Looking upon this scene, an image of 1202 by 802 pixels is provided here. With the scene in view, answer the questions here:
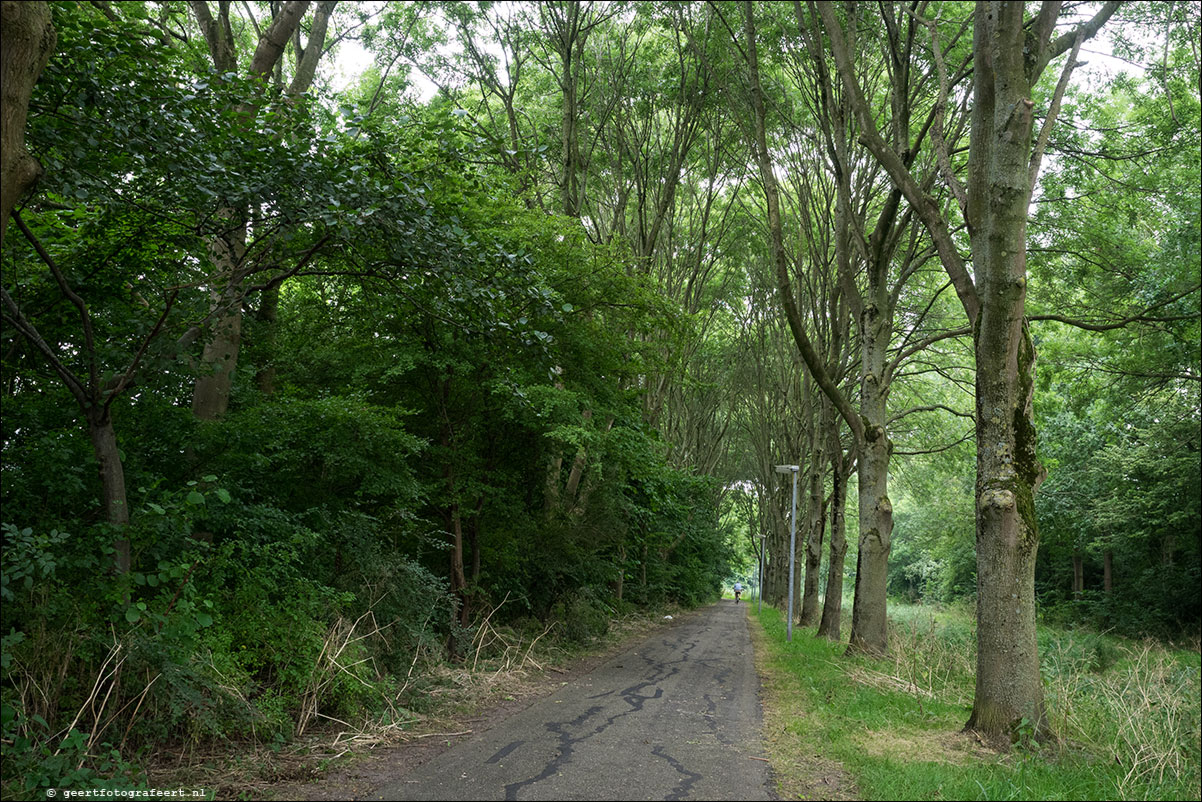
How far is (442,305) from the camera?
7.34 m

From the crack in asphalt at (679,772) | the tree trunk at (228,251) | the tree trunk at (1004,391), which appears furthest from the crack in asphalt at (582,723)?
the tree trunk at (228,251)

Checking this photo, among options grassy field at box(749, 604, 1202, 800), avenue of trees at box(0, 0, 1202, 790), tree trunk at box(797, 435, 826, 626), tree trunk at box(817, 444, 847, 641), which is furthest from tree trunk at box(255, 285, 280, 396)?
tree trunk at box(797, 435, 826, 626)

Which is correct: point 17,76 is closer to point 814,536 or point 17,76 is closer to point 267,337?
point 267,337

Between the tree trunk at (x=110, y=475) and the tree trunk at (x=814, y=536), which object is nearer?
the tree trunk at (x=110, y=475)

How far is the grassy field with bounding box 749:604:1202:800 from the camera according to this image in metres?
5.07

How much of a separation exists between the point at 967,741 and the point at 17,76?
26.8 feet

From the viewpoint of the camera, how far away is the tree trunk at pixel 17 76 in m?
3.57

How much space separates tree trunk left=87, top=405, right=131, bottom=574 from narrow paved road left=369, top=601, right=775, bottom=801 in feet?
8.58

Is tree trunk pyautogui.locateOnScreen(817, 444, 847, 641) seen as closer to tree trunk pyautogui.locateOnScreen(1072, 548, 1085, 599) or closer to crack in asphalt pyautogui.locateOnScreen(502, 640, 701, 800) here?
crack in asphalt pyautogui.locateOnScreen(502, 640, 701, 800)

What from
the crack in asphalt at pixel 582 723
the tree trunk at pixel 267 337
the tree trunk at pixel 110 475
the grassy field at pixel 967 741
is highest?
the tree trunk at pixel 267 337

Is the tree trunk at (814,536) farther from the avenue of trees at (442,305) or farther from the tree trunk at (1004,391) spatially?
the tree trunk at (1004,391)

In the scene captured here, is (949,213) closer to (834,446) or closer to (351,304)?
(834,446)

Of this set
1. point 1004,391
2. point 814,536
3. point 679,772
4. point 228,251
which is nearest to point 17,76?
point 228,251

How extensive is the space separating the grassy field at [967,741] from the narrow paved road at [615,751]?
44cm
